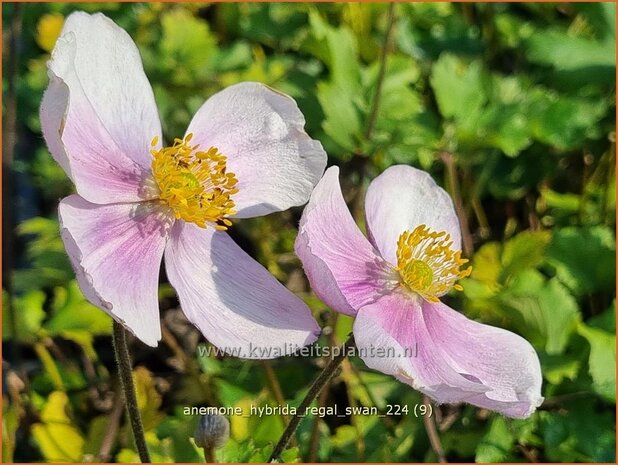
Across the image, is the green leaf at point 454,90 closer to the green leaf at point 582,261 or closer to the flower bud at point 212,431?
the green leaf at point 582,261

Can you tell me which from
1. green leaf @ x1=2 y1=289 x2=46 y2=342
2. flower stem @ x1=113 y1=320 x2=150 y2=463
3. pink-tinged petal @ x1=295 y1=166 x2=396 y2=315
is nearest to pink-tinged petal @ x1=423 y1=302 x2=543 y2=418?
pink-tinged petal @ x1=295 y1=166 x2=396 y2=315

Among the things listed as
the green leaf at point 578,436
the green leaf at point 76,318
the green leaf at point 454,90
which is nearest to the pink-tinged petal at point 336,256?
the green leaf at point 578,436

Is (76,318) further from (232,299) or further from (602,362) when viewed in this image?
(602,362)

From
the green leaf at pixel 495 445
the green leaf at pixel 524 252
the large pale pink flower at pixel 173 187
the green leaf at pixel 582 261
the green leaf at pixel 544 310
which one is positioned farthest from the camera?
the green leaf at pixel 582 261

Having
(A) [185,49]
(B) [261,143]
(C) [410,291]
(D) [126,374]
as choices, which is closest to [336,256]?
(C) [410,291]

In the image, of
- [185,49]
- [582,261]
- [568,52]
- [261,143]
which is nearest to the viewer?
[261,143]

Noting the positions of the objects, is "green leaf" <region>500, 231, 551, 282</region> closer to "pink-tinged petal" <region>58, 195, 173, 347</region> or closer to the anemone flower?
the anemone flower
